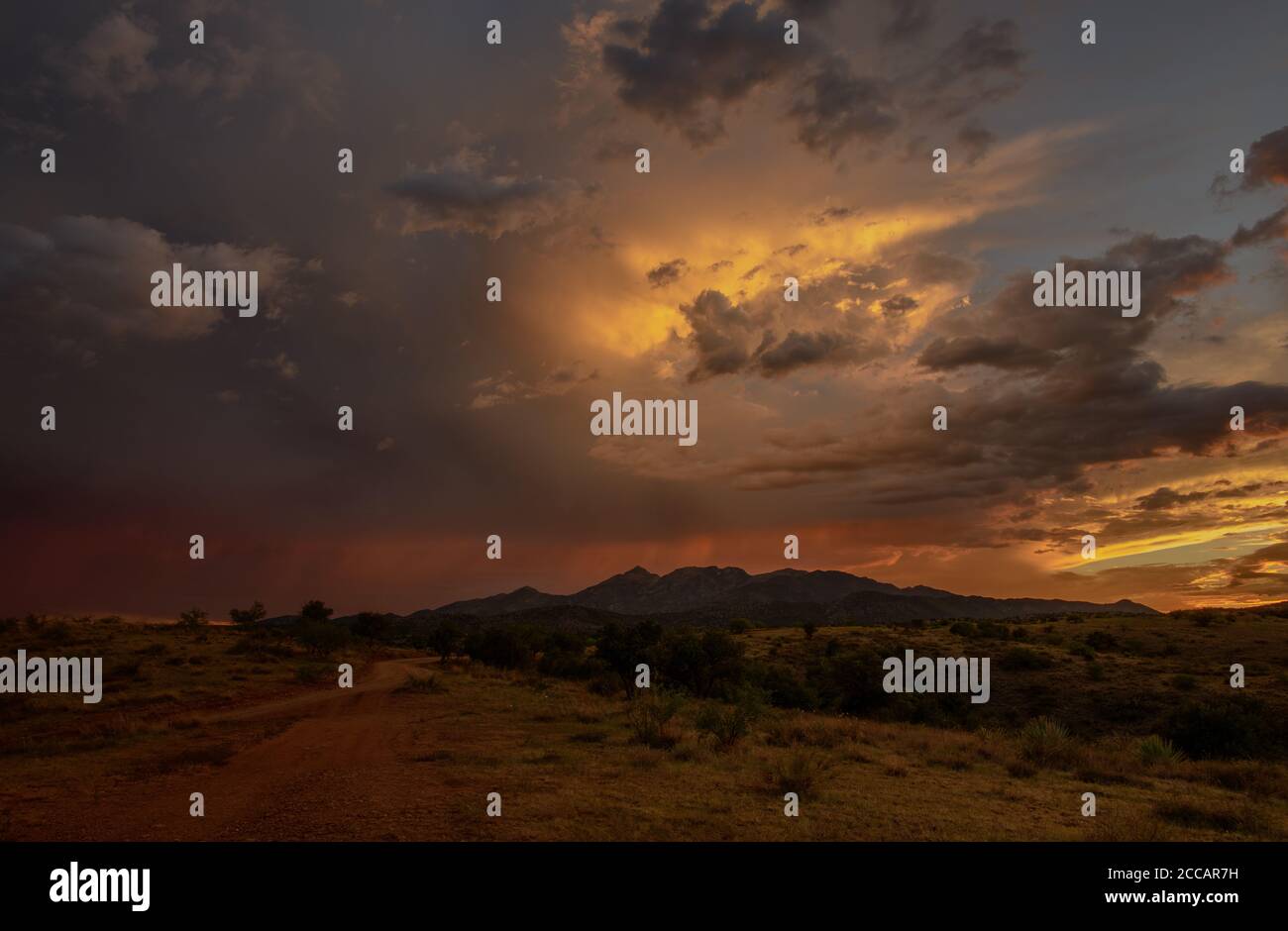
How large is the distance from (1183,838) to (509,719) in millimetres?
21354

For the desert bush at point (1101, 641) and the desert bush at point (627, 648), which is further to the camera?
the desert bush at point (1101, 641)

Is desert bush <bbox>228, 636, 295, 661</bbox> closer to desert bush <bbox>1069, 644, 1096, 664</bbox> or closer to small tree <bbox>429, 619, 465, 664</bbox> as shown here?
small tree <bbox>429, 619, 465, 664</bbox>

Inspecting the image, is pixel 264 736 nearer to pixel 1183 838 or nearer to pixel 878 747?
pixel 878 747

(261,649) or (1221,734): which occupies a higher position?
(1221,734)

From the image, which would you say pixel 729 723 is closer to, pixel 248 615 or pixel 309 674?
pixel 309 674

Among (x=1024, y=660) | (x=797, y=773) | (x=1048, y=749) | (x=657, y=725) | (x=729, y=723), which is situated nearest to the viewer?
(x=797, y=773)

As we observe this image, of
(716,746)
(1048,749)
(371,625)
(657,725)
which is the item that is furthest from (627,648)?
(371,625)

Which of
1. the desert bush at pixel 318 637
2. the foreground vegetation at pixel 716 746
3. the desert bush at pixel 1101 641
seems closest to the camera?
the foreground vegetation at pixel 716 746

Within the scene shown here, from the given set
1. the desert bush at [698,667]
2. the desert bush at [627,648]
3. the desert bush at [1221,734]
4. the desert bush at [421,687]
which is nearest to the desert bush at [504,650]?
the desert bush at [421,687]

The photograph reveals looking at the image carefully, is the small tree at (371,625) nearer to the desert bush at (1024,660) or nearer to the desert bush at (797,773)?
the desert bush at (1024,660)

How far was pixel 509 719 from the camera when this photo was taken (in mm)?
27891

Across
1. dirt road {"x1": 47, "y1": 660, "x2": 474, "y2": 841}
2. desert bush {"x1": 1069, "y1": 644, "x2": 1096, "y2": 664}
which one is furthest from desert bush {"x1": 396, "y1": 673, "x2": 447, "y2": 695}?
desert bush {"x1": 1069, "y1": 644, "x2": 1096, "y2": 664}

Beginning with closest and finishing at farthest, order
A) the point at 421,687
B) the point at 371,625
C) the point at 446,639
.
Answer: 1. the point at 421,687
2. the point at 446,639
3. the point at 371,625
